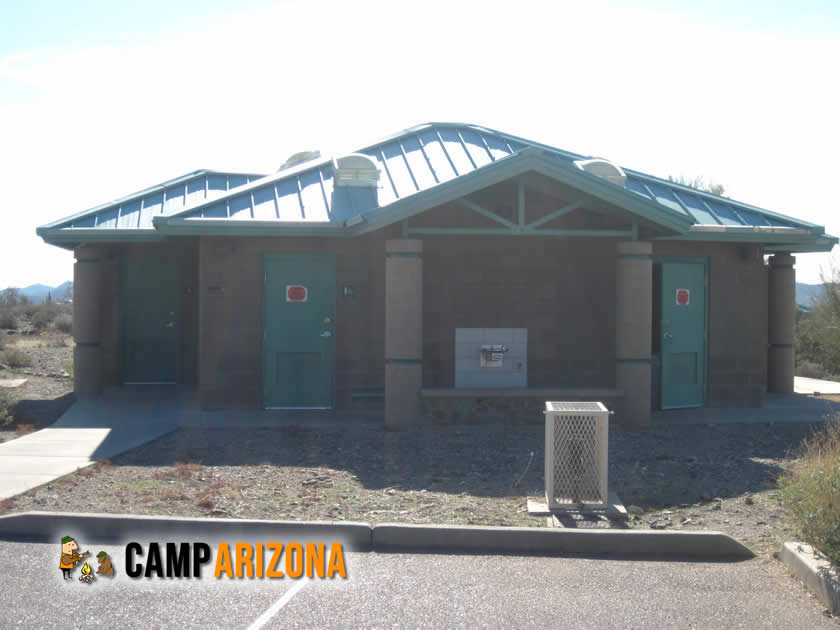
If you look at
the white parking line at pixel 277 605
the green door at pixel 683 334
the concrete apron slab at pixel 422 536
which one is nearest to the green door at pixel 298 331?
the green door at pixel 683 334

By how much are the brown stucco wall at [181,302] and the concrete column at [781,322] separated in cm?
1053

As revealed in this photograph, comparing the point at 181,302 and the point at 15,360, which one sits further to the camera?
the point at 15,360

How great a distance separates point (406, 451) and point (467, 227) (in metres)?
3.64

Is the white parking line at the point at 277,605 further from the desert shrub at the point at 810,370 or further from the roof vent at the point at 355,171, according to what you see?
the desert shrub at the point at 810,370

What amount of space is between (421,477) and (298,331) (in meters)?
4.56

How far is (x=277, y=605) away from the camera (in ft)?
17.5

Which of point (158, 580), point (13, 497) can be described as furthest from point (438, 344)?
point (158, 580)

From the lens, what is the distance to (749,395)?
13.7 m

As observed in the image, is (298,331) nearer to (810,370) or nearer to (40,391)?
(40,391)

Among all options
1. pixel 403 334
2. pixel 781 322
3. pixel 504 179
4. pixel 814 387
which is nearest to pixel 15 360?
pixel 403 334

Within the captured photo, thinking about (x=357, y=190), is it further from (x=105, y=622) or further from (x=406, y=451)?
(x=105, y=622)

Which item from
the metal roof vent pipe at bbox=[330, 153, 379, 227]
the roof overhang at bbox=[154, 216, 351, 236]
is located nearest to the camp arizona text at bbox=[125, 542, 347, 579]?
the roof overhang at bbox=[154, 216, 351, 236]

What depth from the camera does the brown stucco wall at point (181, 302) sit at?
1543 centimetres

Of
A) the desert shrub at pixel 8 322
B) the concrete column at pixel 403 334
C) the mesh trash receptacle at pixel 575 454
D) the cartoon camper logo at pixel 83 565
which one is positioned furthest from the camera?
the desert shrub at pixel 8 322
